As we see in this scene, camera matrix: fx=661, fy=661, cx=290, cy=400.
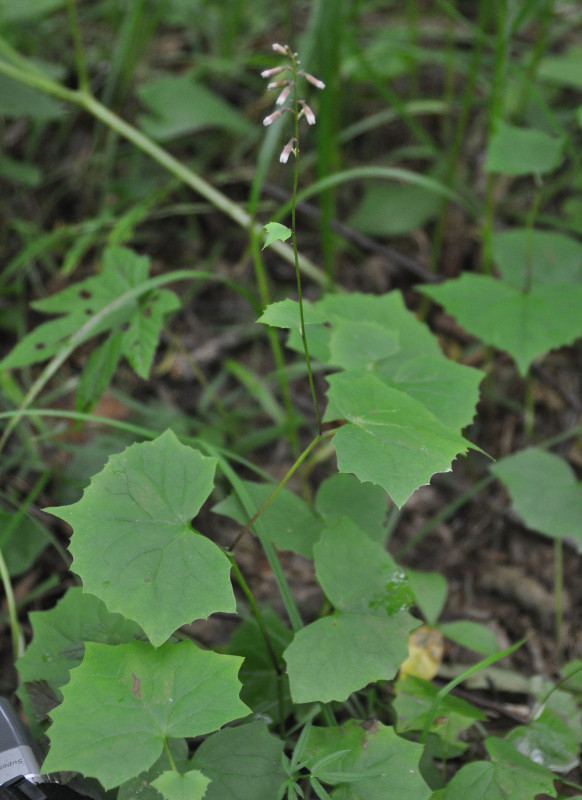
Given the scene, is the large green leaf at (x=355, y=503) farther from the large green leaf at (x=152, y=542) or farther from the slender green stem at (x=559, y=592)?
the slender green stem at (x=559, y=592)

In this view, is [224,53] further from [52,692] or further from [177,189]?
[52,692]

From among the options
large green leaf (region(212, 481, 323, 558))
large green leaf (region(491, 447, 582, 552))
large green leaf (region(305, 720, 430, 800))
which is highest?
large green leaf (region(491, 447, 582, 552))

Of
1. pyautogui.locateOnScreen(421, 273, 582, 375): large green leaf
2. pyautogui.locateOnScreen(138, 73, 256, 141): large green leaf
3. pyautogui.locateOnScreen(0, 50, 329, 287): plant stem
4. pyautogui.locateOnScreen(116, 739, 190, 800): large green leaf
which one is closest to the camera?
pyautogui.locateOnScreen(116, 739, 190, 800): large green leaf

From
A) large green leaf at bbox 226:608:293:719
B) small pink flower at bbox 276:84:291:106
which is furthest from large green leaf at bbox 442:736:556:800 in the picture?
small pink flower at bbox 276:84:291:106

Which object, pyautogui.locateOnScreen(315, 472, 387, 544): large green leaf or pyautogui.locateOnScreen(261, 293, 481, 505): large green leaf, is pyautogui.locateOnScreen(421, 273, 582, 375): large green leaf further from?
pyautogui.locateOnScreen(315, 472, 387, 544): large green leaf

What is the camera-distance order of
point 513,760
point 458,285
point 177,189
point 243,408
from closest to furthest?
point 513,760 → point 458,285 → point 243,408 → point 177,189

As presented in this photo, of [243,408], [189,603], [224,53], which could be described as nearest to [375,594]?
[189,603]
